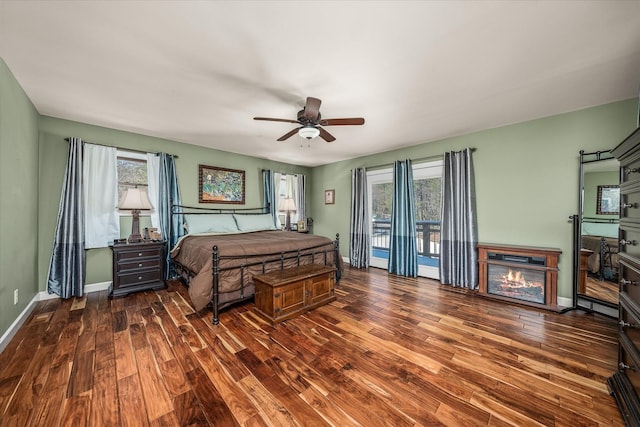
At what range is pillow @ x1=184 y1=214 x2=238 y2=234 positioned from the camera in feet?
14.2

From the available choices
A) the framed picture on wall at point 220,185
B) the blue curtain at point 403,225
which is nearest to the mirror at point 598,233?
the blue curtain at point 403,225

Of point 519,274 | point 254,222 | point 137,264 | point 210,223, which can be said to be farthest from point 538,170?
point 137,264

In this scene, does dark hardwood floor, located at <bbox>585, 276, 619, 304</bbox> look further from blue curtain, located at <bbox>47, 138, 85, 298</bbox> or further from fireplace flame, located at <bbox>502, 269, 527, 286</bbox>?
blue curtain, located at <bbox>47, 138, 85, 298</bbox>

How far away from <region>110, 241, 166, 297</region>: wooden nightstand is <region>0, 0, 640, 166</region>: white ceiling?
1897mm

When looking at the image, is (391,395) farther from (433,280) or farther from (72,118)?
(72,118)

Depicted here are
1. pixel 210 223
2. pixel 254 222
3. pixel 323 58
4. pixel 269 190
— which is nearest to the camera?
pixel 323 58

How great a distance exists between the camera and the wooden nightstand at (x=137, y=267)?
11.3ft

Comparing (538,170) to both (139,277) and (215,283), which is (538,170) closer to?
(215,283)

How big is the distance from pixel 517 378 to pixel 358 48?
287 cm

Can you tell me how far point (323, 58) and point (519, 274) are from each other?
12.4 ft

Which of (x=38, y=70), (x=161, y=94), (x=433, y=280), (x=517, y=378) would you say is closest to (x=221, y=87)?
(x=161, y=94)

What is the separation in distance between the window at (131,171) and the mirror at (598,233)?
6.52 m

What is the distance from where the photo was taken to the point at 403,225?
4.77 m

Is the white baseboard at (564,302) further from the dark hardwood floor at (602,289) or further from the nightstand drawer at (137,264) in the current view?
the nightstand drawer at (137,264)
